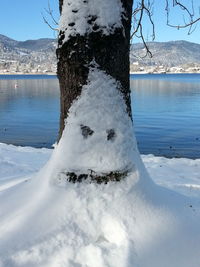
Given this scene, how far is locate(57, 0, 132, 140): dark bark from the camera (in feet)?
9.97

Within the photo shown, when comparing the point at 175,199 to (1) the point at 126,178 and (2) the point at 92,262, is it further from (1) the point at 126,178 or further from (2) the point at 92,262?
(2) the point at 92,262

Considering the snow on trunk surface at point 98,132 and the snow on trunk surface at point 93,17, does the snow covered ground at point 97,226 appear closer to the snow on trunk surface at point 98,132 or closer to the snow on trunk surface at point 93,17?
the snow on trunk surface at point 98,132

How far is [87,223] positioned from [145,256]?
1.93ft

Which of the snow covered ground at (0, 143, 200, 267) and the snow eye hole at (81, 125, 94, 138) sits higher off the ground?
the snow eye hole at (81, 125, 94, 138)

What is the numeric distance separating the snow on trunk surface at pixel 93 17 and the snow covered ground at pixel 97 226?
1574mm

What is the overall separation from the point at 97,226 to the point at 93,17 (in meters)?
2.07

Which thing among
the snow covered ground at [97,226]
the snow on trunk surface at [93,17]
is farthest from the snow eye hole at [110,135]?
the snow on trunk surface at [93,17]

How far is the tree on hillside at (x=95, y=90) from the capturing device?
10.0 ft

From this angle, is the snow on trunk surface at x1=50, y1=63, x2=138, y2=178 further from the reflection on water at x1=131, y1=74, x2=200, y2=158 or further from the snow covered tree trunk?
the reflection on water at x1=131, y1=74, x2=200, y2=158

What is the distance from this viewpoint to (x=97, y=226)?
2768 millimetres

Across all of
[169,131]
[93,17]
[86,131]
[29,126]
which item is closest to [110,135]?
[86,131]

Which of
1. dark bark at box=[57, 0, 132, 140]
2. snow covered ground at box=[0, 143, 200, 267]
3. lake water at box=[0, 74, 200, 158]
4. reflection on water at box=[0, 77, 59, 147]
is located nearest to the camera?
snow covered ground at box=[0, 143, 200, 267]

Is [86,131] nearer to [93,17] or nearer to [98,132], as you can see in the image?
[98,132]

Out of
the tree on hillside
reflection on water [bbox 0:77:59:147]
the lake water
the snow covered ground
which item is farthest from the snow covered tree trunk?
reflection on water [bbox 0:77:59:147]
